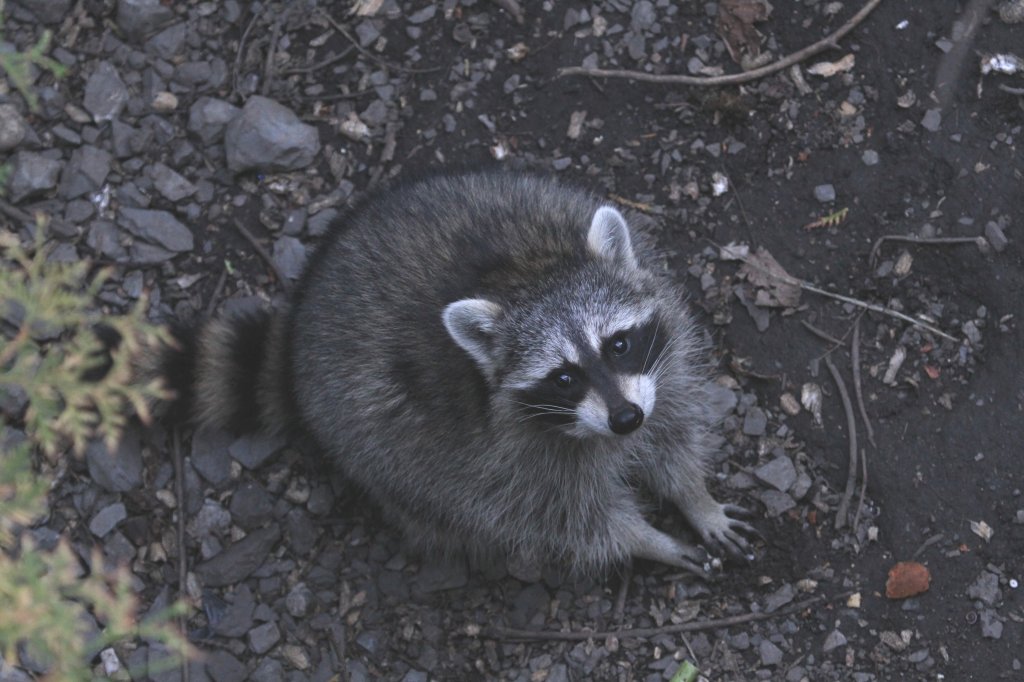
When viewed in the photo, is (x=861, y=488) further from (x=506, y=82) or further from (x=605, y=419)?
(x=506, y=82)

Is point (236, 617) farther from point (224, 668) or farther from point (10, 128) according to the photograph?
point (10, 128)

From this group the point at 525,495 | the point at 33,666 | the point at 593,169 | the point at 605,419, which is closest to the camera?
the point at 605,419

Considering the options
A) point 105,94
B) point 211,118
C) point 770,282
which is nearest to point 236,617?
point 211,118

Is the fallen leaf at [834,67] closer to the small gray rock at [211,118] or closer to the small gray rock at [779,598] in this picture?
the small gray rock at [779,598]

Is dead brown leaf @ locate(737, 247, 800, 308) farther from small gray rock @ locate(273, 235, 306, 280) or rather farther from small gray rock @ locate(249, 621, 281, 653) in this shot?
small gray rock @ locate(249, 621, 281, 653)

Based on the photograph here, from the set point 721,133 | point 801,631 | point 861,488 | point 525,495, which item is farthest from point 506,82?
point 801,631

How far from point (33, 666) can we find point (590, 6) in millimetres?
2684

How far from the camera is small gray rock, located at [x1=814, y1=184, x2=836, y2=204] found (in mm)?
3582

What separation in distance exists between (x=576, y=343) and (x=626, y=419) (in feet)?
0.81

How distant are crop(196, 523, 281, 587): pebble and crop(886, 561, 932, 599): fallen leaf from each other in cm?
178

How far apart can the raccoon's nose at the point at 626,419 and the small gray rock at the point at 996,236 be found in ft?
4.59

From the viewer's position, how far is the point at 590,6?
153 inches

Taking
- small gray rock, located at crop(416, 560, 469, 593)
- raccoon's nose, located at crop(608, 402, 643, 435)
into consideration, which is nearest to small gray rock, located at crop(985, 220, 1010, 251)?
raccoon's nose, located at crop(608, 402, 643, 435)

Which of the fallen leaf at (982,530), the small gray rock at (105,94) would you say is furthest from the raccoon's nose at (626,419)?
the small gray rock at (105,94)
